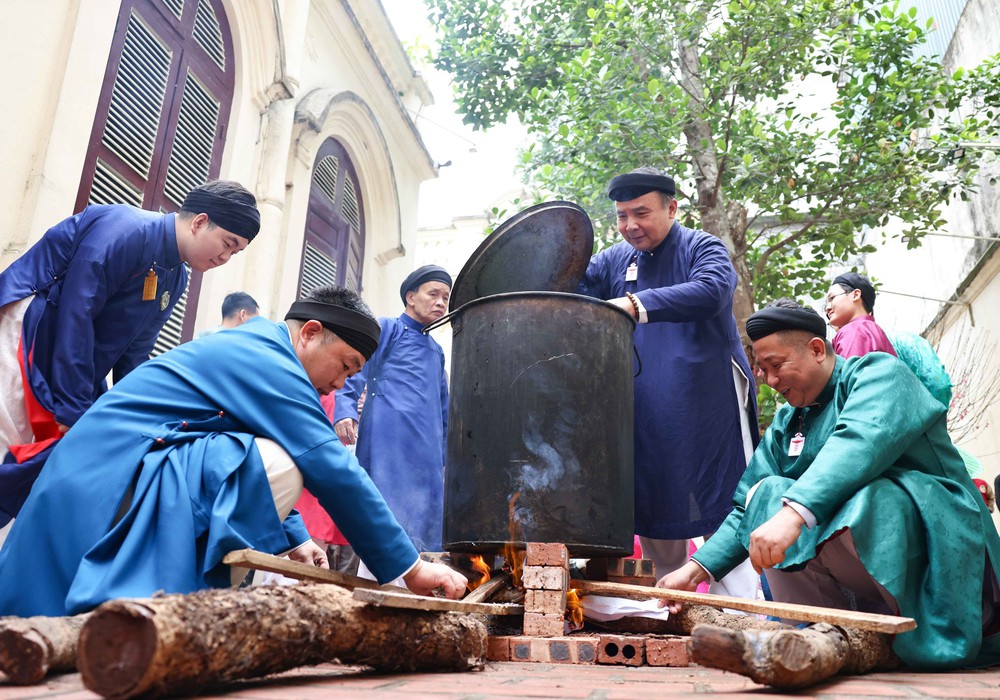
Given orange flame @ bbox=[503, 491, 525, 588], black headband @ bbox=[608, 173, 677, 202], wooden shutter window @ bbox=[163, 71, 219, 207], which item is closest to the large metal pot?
orange flame @ bbox=[503, 491, 525, 588]

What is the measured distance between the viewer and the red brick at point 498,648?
8.93ft

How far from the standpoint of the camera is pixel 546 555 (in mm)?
2844

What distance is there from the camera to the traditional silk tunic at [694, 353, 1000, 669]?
248 cm

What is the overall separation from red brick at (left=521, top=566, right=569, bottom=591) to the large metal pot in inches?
4.3

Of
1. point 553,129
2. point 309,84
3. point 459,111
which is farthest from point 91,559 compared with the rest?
point 459,111

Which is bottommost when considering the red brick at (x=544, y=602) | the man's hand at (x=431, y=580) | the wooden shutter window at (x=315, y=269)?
the red brick at (x=544, y=602)

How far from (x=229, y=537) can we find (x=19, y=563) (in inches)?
22.9

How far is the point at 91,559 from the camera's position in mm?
2113

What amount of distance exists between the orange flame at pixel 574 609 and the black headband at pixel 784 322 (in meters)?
1.16

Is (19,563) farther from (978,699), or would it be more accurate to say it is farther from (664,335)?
(664,335)

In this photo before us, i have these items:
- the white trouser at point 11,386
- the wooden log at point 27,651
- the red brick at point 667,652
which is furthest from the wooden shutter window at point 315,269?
the wooden log at point 27,651

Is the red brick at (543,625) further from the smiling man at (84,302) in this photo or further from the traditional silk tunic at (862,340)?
the traditional silk tunic at (862,340)

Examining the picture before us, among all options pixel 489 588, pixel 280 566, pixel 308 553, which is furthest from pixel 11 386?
pixel 489 588

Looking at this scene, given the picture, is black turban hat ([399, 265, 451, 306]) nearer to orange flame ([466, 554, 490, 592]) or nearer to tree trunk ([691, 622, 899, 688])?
orange flame ([466, 554, 490, 592])
